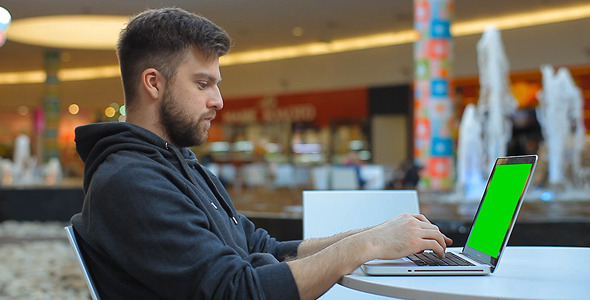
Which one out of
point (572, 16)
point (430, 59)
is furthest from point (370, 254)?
point (572, 16)

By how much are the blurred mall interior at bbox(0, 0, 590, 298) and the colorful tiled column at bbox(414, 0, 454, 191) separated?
0.21 feet

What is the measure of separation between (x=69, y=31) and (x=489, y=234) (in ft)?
49.0

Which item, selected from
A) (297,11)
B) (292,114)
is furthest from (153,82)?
(292,114)

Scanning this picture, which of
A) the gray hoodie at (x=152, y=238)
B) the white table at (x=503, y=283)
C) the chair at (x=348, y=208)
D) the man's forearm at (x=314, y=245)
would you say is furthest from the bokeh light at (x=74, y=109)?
the white table at (x=503, y=283)

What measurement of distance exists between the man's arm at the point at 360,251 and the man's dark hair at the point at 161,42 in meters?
0.47

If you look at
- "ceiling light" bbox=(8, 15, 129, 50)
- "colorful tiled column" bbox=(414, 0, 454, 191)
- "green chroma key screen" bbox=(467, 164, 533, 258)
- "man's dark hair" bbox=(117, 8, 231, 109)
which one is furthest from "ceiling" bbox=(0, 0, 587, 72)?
"green chroma key screen" bbox=(467, 164, 533, 258)

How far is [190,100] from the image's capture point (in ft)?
4.69

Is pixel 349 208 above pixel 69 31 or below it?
below

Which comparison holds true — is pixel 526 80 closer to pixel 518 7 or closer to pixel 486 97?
pixel 518 7

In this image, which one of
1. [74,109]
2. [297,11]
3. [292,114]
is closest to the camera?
[297,11]

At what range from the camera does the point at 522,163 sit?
1.36 m

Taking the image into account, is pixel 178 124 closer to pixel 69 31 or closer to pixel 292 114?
pixel 69 31

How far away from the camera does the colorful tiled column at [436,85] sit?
981 cm

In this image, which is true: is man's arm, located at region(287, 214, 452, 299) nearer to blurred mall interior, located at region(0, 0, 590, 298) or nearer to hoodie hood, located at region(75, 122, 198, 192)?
hoodie hood, located at region(75, 122, 198, 192)
